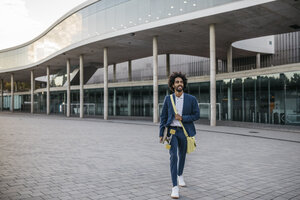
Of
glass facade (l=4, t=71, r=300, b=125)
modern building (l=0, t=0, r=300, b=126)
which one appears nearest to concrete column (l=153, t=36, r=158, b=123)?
modern building (l=0, t=0, r=300, b=126)

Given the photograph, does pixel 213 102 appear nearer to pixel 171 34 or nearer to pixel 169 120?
pixel 171 34

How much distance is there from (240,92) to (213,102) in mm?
3382

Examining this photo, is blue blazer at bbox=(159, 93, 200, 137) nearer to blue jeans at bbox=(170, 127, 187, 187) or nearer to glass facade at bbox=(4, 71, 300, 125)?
blue jeans at bbox=(170, 127, 187, 187)

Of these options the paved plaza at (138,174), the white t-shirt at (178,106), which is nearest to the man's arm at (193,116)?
the white t-shirt at (178,106)

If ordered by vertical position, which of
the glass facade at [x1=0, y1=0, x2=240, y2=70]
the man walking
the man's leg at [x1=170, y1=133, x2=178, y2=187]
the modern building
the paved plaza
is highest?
the glass facade at [x1=0, y1=0, x2=240, y2=70]

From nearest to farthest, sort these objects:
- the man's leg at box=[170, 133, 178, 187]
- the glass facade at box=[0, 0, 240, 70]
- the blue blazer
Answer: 1. the man's leg at box=[170, 133, 178, 187]
2. the blue blazer
3. the glass facade at box=[0, 0, 240, 70]

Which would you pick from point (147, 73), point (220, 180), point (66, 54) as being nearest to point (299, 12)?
point (220, 180)

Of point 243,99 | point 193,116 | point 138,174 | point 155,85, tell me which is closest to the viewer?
point 193,116

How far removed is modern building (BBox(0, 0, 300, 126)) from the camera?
20.2m

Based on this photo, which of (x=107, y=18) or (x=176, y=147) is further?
(x=107, y=18)

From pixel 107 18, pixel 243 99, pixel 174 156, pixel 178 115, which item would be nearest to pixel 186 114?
pixel 178 115

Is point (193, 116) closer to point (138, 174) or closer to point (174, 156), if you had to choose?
point (174, 156)

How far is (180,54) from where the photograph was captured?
3866 cm

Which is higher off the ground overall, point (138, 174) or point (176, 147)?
point (176, 147)
